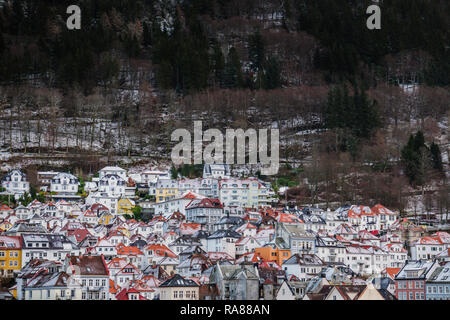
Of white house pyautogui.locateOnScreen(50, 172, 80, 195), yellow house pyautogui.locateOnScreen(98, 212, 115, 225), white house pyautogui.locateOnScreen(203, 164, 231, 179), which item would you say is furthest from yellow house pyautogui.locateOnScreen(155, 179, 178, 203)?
white house pyautogui.locateOnScreen(50, 172, 80, 195)

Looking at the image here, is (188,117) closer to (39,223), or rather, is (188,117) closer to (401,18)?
(39,223)

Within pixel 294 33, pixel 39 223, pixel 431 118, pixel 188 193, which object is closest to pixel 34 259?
pixel 39 223

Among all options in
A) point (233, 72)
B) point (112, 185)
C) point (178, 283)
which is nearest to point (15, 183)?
point (112, 185)

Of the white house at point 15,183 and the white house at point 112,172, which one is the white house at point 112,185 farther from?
the white house at point 15,183

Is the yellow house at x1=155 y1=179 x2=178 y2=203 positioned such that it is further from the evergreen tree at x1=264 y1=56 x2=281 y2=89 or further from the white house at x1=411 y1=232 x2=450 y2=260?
the evergreen tree at x1=264 y1=56 x2=281 y2=89

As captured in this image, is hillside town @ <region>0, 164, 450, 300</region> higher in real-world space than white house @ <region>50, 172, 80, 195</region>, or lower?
lower

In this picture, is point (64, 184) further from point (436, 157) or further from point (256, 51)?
→ point (256, 51)
